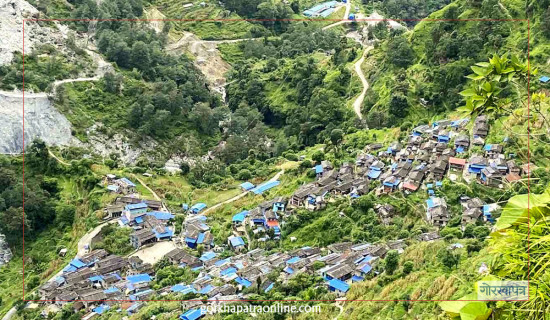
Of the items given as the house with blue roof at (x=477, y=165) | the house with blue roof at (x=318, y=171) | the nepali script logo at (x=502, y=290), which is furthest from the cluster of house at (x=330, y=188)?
the nepali script logo at (x=502, y=290)

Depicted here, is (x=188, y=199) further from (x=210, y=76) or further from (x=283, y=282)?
(x=210, y=76)

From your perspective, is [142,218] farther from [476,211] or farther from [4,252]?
[476,211]

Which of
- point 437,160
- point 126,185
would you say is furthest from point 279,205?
point 126,185

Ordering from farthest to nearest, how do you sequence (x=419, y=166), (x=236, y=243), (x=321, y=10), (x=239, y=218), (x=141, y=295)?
1. (x=321, y=10)
2. (x=239, y=218)
3. (x=419, y=166)
4. (x=236, y=243)
5. (x=141, y=295)

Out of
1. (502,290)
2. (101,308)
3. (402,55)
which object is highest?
(502,290)

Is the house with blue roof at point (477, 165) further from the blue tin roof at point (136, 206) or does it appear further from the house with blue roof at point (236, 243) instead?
A: the blue tin roof at point (136, 206)

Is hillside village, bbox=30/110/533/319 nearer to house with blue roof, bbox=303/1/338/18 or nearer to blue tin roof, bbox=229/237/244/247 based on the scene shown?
blue tin roof, bbox=229/237/244/247

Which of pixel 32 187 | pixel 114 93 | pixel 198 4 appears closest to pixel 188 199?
pixel 32 187
